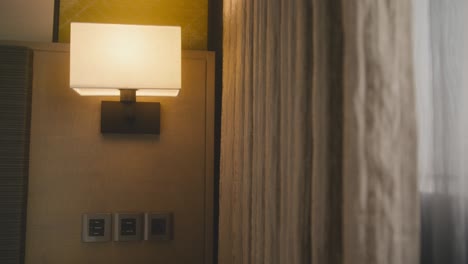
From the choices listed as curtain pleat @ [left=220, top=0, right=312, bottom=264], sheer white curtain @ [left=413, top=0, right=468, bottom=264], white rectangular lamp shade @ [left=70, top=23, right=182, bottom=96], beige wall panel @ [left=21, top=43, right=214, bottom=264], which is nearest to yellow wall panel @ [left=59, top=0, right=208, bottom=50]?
beige wall panel @ [left=21, top=43, right=214, bottom=264]

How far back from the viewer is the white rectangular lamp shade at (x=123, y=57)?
1.24 metres

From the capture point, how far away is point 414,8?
46cm

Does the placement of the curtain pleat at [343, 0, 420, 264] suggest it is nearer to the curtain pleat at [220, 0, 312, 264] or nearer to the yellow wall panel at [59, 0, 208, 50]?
the curtain pleat at [220, 0, 312, 264]

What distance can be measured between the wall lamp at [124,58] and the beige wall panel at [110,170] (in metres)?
0.17

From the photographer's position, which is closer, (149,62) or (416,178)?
(416,178)

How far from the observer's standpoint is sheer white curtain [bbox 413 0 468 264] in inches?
15.8

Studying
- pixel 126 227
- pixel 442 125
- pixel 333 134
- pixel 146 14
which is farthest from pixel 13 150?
pixel 442 125

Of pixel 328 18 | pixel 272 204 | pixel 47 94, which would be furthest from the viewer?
pixel 47 94

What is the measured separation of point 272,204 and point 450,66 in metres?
0.36

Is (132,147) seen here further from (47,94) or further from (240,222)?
(240,222)

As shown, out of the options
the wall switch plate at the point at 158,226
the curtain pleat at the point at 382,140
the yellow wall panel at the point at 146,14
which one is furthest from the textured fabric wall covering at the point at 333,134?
the yellow wall panel at the point at 146,14

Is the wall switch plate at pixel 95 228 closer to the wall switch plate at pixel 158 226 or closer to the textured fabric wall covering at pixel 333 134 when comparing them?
the wall switch plate at pixel 158 226

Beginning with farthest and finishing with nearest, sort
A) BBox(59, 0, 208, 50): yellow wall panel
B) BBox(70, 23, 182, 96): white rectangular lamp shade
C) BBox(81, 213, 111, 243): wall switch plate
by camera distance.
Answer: BBox(59, 0, 208, 50): yellow wall panel
BBox(81, 213, 111, 243): wall switch plate
BBox(70, 23, 182, 96): white rectangular lamp shade

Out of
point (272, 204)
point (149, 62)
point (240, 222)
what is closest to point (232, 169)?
point (240, 222)
